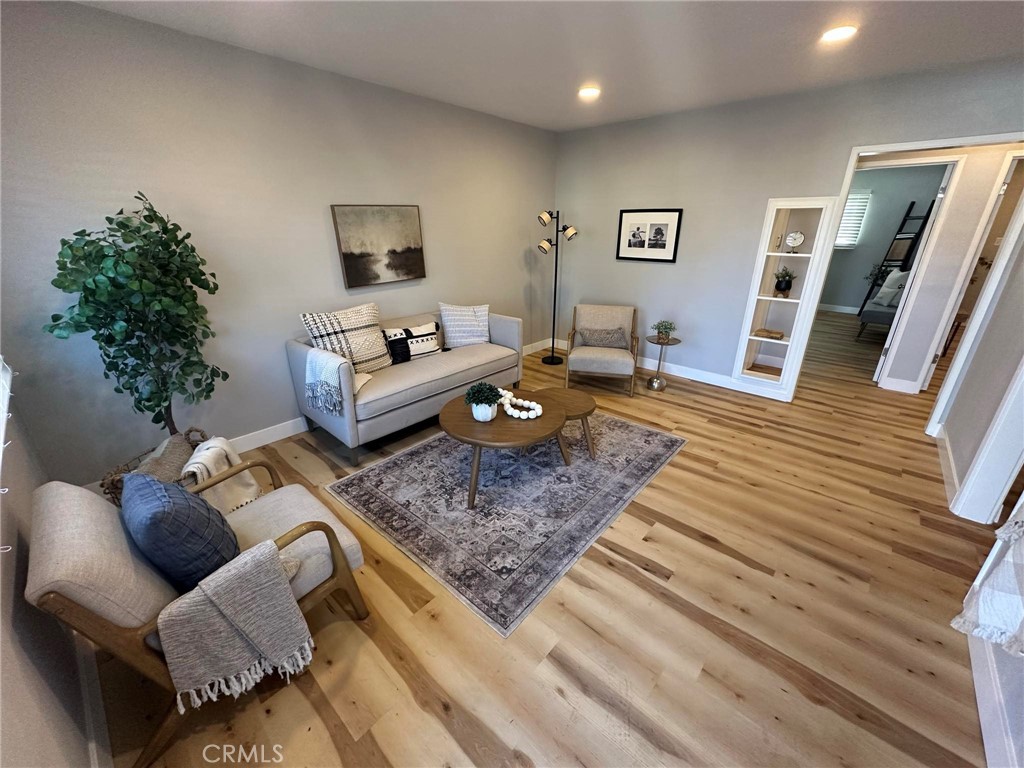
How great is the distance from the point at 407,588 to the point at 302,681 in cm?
49

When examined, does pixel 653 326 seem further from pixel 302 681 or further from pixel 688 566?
pixel 302 681

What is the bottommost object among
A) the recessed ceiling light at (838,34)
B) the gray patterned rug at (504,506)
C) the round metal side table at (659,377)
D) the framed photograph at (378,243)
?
the gray patterned rug at (504,506)

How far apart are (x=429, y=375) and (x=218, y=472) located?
1489mm

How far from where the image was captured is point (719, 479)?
8.42ft

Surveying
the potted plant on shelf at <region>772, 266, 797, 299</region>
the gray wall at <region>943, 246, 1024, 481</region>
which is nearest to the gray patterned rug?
the gray wall at <region>943, 246, 1024, 481</region>

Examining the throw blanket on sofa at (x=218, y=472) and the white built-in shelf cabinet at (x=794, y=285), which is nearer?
the throw blanket on sofa at (x=218, y=472)

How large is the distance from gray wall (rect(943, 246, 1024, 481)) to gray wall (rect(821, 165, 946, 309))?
14.1ft

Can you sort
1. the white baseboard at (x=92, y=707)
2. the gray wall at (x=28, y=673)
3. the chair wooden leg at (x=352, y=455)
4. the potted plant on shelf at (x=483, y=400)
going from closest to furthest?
the gray wall at (x=28, y=673) < the white baseboard at (x=92, y=707) < the potted plant on shelf at (x=483, y=400) < the chair wooden leg at (x=352, y=455)

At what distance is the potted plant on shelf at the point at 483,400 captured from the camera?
2.35 m

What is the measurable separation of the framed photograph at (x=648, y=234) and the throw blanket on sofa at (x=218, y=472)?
401 cm

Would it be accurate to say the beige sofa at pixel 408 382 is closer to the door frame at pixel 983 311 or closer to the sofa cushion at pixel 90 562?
the sofa cushion at pixel 90 562

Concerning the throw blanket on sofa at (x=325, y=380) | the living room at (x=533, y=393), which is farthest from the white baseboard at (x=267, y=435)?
the throw blanket on sofa at (x=325, y=380)

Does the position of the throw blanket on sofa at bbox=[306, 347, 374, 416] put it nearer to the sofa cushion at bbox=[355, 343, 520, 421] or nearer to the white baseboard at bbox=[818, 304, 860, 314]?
the sofa cushion at bbox=[355, 343, 520, 421]

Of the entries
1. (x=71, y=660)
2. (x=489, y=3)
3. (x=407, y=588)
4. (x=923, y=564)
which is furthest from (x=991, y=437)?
(x=71, y=660)
